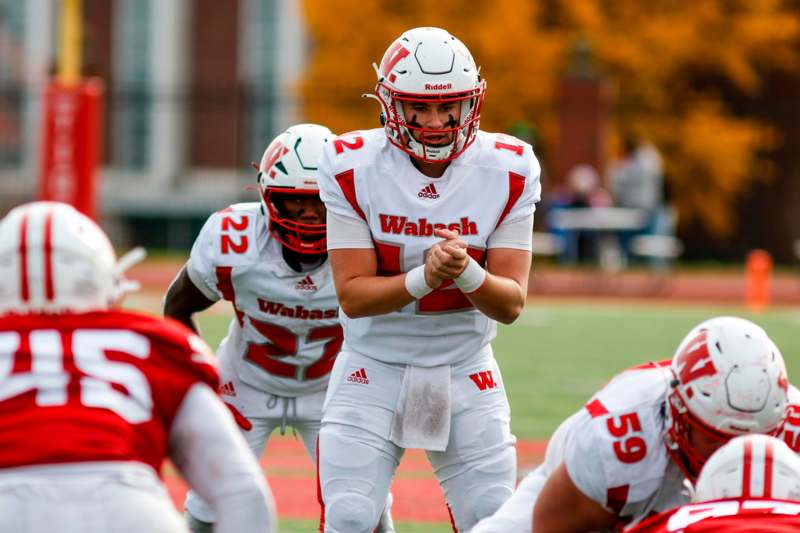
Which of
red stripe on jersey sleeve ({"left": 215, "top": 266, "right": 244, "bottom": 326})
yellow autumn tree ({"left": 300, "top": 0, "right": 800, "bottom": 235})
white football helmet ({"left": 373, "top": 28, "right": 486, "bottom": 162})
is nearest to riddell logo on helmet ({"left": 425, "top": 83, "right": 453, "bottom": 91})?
white football helmet ({"left": 373, "top": 28, "right": 486, "bottom": 162})

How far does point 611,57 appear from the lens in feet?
85.3

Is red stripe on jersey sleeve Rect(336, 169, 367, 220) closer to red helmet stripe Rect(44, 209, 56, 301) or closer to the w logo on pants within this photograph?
the w logo on pants

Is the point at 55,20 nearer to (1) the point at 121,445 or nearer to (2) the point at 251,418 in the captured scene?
(2) the point at 251,418

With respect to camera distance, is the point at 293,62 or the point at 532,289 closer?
the point at 532,289

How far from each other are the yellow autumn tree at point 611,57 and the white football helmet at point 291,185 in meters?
19.8

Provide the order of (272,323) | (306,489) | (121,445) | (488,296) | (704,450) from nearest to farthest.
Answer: (121,445) < (704,450) < (488,296) < (272,323) < (306,489)

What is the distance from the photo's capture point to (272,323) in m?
5.51

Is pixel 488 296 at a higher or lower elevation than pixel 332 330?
higher

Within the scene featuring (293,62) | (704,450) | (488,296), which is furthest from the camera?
(293,62)

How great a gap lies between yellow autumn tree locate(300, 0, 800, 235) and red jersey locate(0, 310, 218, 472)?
22139 millimetres

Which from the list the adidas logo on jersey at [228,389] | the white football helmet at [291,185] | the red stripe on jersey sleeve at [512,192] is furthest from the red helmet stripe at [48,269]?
the adidas logo on jersey at [228,389]

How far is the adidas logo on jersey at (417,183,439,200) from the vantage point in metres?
4.73

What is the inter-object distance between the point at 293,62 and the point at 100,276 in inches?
1185

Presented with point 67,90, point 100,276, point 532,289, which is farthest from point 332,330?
point 532,289
